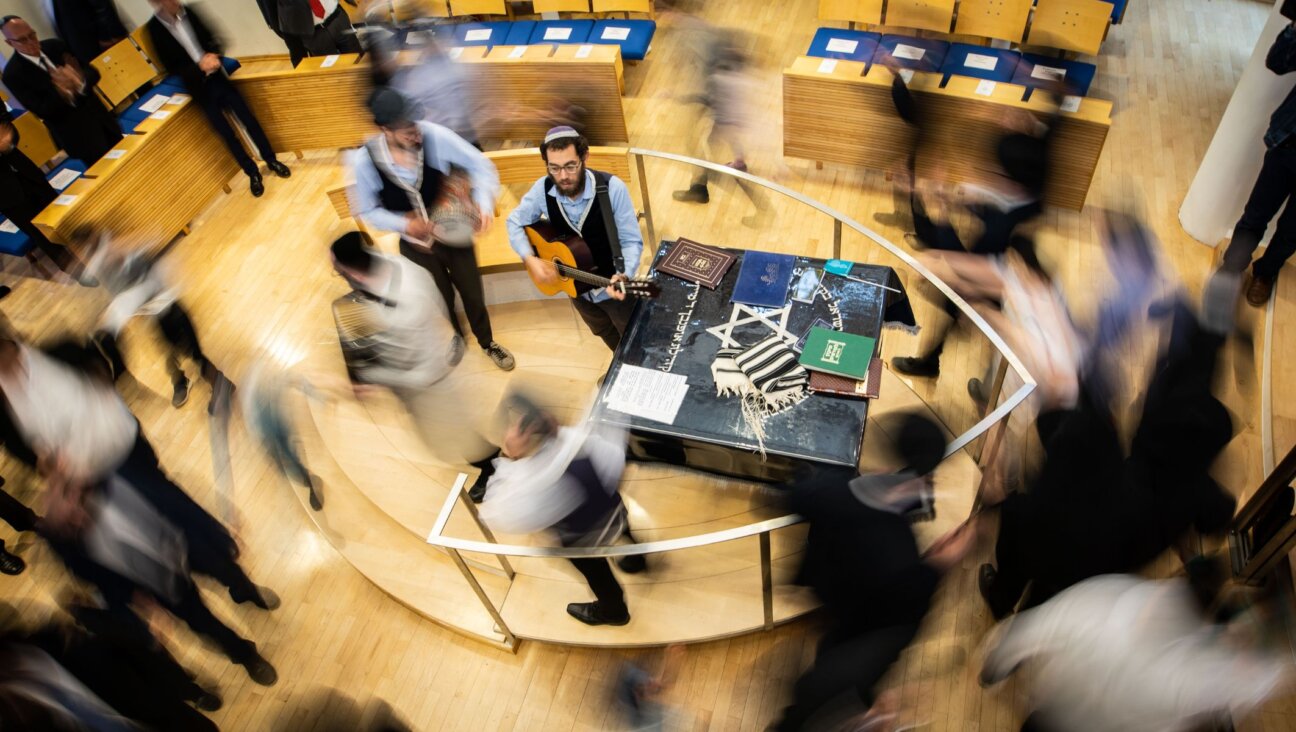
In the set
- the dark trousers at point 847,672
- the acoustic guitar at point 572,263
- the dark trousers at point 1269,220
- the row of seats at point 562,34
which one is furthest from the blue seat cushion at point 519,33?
the dark trousers at point 847,672

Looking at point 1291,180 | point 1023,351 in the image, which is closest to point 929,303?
point 1023,351

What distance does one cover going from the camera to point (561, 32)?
6.97 meters

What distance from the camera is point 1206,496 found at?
308 cm

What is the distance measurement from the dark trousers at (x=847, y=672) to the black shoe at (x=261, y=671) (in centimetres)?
250

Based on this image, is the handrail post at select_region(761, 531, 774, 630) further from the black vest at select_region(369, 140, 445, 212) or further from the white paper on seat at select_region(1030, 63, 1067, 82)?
the white paper on seat at select_region(1030, 63, 1067, 82)

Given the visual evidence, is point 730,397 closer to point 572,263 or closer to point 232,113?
point 572,263

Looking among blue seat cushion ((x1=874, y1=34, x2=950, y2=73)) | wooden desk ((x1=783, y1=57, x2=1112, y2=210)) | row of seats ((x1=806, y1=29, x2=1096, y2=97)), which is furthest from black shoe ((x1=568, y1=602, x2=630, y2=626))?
blue seat cushion ((x1=874, y1=34, x2=950, y2=73))

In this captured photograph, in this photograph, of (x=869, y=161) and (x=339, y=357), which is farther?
(x=869, y=161)

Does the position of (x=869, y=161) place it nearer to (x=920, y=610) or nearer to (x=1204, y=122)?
(x=1204, y=122)

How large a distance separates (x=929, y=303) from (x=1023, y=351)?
1194mm

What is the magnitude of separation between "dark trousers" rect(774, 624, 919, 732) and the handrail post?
471 millimetres

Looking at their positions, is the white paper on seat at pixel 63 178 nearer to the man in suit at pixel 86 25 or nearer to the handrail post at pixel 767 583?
the man in suit at pixel 86 25

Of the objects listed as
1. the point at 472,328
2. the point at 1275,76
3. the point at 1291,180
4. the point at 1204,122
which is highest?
the point at 1275,76

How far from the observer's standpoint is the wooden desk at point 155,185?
18.9ft
